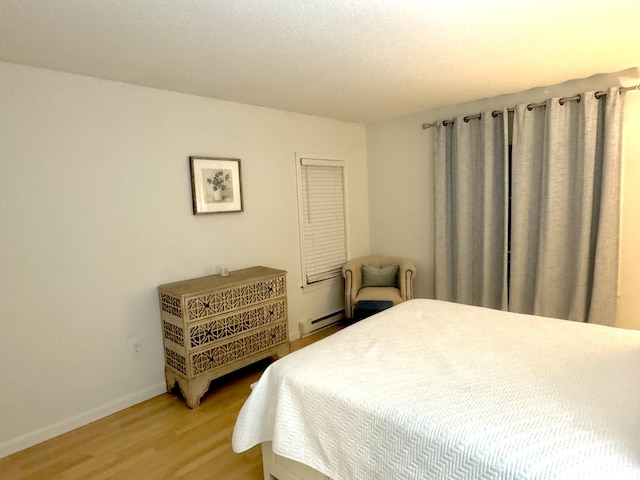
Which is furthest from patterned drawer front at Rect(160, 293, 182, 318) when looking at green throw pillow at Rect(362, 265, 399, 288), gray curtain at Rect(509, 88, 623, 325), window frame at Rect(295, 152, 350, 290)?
gray curtain at Rect(509, 88, 623, 325)

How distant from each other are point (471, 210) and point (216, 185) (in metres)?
2.50

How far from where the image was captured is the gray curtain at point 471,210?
355 cm

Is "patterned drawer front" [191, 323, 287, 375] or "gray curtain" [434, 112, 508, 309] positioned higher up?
"gray curtain" [434, 112, 508, 309]

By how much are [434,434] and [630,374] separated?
946 millimetres

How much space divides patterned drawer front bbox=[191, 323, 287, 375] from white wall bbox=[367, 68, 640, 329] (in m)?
1.87

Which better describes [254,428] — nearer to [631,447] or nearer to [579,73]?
[631,447]

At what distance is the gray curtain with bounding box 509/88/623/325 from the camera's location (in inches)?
118

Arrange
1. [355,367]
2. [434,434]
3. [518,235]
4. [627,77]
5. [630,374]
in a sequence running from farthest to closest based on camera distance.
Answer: [518,235] < [627,77] < [355,367] < [630,374] < [434,434]

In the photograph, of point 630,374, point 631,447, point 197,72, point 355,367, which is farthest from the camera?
point 197,72

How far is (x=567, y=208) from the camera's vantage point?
3.21m

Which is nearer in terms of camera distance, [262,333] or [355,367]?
[355,367]

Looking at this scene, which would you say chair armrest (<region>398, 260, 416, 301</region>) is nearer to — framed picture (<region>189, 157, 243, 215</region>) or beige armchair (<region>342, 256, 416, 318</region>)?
beige armchair (<region>342, 256, 416, 318</region>)

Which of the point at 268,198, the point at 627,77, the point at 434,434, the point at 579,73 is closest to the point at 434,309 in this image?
the point at 434,434

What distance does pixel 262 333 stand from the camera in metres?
3.15
